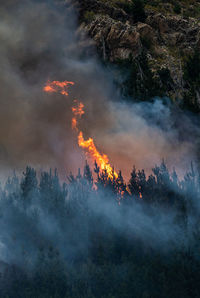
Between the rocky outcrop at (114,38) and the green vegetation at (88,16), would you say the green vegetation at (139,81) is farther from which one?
the green vegetation at (88,16)

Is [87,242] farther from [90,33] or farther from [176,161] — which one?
[90,33]

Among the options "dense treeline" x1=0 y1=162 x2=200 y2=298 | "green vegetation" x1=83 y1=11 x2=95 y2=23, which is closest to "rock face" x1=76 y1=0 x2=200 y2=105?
"green vegetation" x1=83 y1=11 x2=95 y2=23

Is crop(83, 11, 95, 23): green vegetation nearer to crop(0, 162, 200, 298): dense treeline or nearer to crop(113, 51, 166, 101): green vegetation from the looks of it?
crop(113, 51, 166, 101): green vegetation

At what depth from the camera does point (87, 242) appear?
39.5 m

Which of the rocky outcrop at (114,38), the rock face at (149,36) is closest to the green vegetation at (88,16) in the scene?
the rock face at (149,36)

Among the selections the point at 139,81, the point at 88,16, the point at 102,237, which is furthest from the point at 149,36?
the point at 102,237

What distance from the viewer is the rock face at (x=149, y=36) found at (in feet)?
198

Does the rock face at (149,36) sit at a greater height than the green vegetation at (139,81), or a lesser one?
greater

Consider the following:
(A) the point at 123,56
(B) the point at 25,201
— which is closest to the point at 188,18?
(A) the point at 123,56

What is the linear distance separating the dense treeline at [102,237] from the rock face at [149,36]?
1984 cm

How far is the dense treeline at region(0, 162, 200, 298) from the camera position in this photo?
31.1 m

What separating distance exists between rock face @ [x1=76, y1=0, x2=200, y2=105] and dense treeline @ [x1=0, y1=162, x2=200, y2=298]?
1984cm

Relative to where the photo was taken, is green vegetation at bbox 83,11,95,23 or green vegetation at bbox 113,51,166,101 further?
green vegetation at bbox 83,11,95,23

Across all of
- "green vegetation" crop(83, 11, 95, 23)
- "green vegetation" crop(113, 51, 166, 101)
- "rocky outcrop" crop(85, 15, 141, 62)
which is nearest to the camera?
"green vegetation" crop(113, 51, 166, 101)
